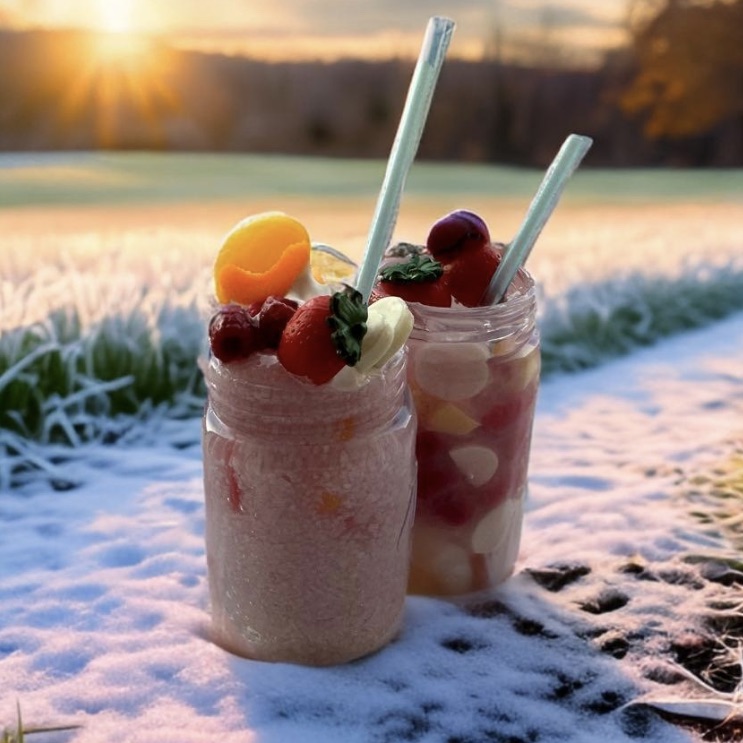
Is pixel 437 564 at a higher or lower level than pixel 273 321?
lower

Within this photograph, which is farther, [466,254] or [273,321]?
[466,254]

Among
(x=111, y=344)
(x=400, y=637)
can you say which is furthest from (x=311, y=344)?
(x=111, y=344)

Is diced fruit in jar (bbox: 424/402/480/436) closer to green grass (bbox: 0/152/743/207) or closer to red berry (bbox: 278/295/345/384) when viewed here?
red berry (bbox: 278/295/345/384)

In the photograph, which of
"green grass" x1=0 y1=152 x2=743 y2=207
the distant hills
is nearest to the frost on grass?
"green grass" x1=0 y1=152 x2=743 y2=207

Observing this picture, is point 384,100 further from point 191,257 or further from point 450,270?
point 450,270

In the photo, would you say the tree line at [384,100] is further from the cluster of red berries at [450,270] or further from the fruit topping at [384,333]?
the fruit topping at [384,333]

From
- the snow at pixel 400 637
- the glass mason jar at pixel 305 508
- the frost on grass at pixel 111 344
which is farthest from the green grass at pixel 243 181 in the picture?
the glass mason jar at pixel 305 508
